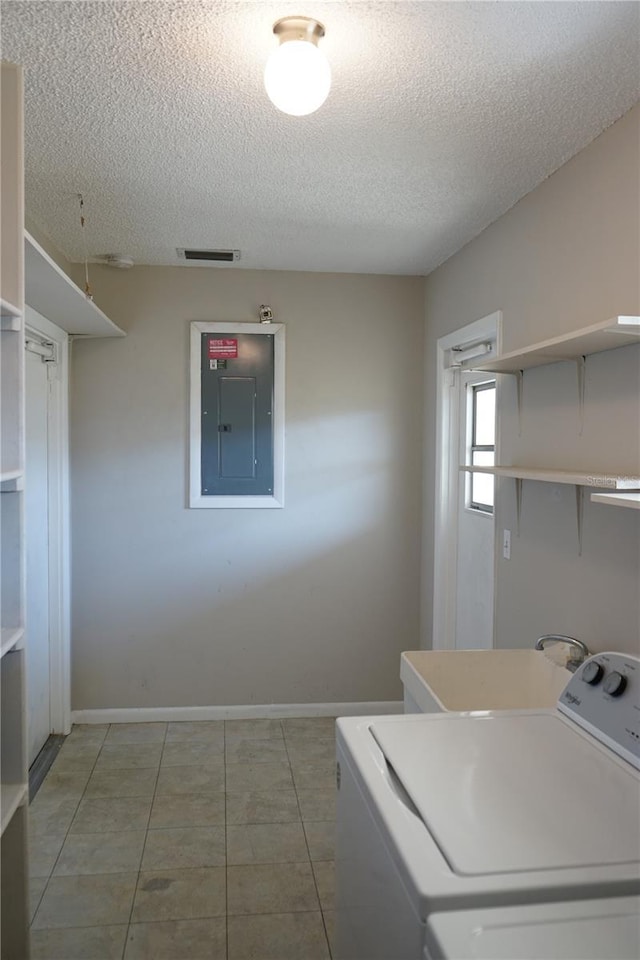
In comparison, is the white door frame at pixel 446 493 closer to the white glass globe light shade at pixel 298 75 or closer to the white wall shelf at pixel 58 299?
the white wall shelf at pixel 58 299

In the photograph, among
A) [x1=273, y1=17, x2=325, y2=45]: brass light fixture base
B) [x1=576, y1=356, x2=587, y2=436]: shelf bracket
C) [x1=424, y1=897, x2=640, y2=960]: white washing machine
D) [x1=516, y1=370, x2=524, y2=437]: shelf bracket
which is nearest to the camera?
[x1=424, y1=897, x2=640, y2=960]: white washing machine

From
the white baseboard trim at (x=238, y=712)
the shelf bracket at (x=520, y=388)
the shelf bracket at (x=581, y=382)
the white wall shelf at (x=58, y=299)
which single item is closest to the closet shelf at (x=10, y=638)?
the white wall shelf at (x=58, y=299)

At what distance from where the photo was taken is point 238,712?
376cm

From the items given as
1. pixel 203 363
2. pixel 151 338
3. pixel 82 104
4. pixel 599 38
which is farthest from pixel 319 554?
pixel 599 38

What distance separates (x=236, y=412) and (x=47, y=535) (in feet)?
3.93

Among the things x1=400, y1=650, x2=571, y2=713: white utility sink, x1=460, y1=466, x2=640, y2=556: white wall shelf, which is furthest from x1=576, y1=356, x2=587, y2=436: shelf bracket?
x1=400, y1=650, x2=571, y2=713: white utility sink

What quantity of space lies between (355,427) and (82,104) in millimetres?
2231

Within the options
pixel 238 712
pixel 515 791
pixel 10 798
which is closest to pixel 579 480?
pixel 515 791

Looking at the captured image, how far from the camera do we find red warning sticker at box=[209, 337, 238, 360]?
366 cm

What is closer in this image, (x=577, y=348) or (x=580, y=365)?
(x=577, y=348)

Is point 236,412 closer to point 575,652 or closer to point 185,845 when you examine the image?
point 185,845

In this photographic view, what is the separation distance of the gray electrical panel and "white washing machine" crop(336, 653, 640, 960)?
7.39ft

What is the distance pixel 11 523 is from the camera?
1.75 metres

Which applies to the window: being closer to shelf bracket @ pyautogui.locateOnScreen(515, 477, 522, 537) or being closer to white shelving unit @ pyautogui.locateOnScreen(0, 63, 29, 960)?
shelf bracket @ pyautogui.locateOnScreen(515, 477, 522, 537)
